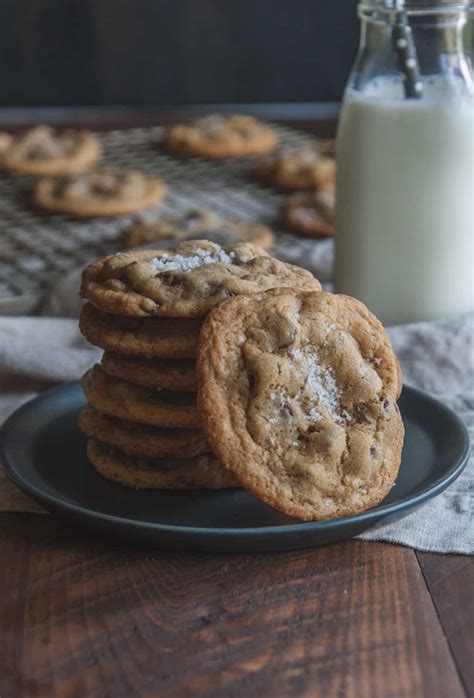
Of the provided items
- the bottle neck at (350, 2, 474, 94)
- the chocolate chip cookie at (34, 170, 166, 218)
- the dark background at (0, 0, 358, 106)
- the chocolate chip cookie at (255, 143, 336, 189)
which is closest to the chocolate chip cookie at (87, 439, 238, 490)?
the bottle neck at (350, 2, 474, 94)

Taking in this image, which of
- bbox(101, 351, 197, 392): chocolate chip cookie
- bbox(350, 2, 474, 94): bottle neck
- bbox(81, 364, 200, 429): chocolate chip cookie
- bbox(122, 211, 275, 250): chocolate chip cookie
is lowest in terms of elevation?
bbox(122, 211, 275, 250): chocolate chip cookie

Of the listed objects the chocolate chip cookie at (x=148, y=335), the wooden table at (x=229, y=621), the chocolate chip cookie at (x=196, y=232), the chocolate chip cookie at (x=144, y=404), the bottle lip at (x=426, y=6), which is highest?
the bottle lip at (x=426, y=6)

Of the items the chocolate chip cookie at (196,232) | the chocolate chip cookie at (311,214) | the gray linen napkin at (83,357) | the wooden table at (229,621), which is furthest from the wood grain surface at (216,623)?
the chocolate chip cookie at (311,214)

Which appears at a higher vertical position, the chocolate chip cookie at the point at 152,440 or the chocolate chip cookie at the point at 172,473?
the chocolate chip cookie at the point at 152,440

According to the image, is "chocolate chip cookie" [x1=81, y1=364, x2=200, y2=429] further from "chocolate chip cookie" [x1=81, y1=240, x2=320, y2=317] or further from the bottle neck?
the bottle neck

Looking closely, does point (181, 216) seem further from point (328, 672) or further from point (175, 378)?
point (328, 672)

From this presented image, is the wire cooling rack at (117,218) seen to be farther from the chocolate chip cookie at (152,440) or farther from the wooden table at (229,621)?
the wooden table at (229,621)
